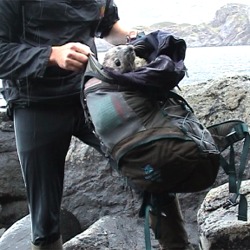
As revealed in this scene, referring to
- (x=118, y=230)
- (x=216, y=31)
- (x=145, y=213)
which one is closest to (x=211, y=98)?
(x=118, y=230)

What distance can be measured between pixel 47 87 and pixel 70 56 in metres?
0.31

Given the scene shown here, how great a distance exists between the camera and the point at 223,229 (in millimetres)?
2520

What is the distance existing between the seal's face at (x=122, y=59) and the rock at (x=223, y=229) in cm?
104

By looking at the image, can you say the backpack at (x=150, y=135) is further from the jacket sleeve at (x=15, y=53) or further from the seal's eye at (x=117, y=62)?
the jacket sleeve at (x=15, y=53)

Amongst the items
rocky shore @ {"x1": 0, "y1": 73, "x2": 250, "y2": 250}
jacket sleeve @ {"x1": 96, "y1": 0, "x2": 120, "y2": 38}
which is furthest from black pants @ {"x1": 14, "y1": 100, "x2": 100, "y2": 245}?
rocky shore @ {"x1": 0, "y1": 73, "x2": 250, "y2": 250}

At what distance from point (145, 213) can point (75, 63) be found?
0.68 m

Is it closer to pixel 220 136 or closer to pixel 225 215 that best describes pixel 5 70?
pixel 220 136

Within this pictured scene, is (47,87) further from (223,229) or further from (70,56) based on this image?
(223,229)

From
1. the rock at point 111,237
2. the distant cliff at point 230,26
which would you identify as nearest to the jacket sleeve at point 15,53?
the rock at point 111,237

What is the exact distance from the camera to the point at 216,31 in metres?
10.9

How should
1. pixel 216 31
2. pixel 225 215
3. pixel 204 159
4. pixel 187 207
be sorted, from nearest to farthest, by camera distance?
pixel 204 159 < pixel 225 215 < pixel 187 207 < pixel 216 31

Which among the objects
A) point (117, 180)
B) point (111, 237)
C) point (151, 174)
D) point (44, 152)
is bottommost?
point (117, 180)

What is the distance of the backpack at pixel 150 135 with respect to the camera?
6.04ft

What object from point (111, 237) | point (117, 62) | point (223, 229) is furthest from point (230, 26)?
point (117, 62)
